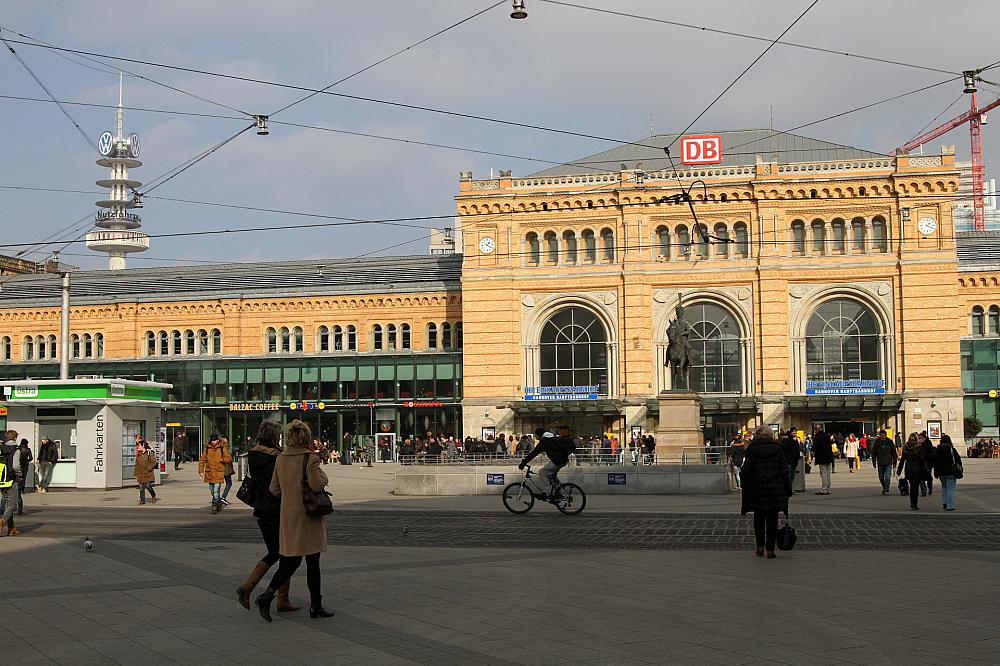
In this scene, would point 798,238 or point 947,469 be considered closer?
point 947,469

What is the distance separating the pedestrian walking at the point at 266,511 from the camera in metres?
10.3

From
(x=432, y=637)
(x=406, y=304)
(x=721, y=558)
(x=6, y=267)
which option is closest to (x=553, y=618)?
(x=432, y=637)

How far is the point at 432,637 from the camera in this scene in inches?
358

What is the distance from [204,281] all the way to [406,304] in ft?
48.7

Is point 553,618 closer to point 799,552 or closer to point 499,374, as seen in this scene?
point 799,552

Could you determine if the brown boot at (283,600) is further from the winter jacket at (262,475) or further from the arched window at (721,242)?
the arched window at (721,242)

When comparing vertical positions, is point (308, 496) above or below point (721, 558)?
above

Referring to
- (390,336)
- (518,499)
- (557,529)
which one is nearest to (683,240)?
(390,336)

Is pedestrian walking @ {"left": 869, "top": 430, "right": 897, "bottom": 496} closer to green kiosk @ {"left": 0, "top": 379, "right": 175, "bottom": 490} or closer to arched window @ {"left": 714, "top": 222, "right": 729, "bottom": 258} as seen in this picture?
green kiosk @ {"left": 0, "top": 379, "right": 175, "bottom": 490}

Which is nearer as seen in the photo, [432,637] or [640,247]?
[432,637]

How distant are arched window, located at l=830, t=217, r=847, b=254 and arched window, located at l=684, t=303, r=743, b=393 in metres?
6.12

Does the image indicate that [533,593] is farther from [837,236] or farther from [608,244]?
[837,236]

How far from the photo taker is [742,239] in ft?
183

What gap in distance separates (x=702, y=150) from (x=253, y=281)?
31387mm
